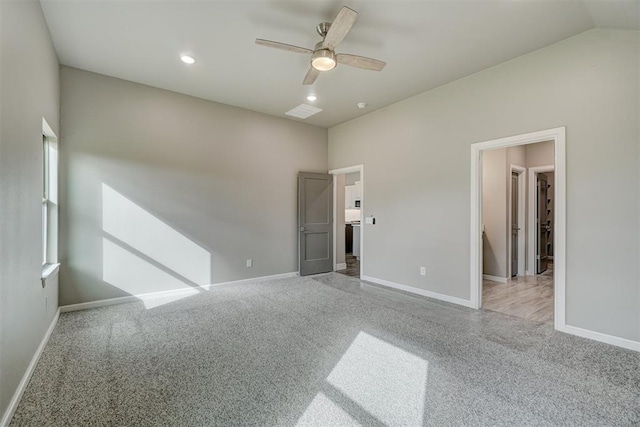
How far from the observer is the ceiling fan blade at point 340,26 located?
218 centimetres

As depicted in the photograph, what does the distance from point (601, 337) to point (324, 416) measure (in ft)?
9.38

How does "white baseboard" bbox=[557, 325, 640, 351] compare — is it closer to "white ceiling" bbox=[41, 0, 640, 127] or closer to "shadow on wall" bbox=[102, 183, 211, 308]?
"white ceiling" bbox=[41, 0, 640, 127]

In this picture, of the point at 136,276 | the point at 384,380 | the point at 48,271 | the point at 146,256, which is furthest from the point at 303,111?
the point at 384,380

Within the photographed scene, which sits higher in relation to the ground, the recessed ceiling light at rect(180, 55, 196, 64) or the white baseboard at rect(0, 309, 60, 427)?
the recessed ceiling light at rect(180, 55, 196, 64)

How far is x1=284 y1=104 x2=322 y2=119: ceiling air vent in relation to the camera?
→ 5029mm

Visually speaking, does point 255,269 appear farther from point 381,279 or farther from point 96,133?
point 96,133

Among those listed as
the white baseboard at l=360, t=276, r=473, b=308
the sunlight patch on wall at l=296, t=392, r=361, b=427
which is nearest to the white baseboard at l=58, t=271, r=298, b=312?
the white baseboard at l=360, t=276, r=473, b=308

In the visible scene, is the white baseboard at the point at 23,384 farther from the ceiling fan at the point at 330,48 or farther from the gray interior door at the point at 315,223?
the gray interior door at the point at 315,223

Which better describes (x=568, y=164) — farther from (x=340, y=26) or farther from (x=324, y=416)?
(x=324, y=416)

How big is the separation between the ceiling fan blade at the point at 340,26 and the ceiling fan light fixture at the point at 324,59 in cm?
5

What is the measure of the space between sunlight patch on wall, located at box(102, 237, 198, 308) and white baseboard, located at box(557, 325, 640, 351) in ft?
15.4

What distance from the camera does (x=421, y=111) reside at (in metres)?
4.52

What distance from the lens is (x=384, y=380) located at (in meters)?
2.20

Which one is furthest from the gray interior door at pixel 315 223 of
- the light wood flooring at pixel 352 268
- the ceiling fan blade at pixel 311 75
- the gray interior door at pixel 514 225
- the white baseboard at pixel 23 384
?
the white baseboard at pixel 23 384
